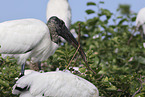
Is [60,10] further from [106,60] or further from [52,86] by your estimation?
[52,86]

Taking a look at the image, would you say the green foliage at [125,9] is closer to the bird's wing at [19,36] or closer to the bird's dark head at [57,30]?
the bird's dark head at [57,30]

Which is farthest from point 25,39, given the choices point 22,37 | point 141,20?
point 141,20

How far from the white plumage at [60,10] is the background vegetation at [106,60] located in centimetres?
38

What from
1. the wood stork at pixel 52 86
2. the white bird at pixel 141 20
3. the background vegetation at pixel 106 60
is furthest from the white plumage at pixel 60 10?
the wood stork at pixel 52 86

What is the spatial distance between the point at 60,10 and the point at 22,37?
1.31m

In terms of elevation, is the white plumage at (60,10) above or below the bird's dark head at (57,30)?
above

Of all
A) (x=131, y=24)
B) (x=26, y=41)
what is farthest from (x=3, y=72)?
(x=131, y=24)

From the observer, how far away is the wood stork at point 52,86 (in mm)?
2734

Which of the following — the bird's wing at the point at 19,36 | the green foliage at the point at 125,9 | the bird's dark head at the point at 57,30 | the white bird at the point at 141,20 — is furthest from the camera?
the green foliage at the point at 125,9

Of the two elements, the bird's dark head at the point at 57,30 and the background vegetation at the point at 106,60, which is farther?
the bird's dark head at the point at 57,30

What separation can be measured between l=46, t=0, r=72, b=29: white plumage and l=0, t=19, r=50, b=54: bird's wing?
1.05 m

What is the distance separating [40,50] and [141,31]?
10.2ft

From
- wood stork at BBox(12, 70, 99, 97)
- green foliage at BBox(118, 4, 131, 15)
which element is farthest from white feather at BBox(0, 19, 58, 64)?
green foliage at BBox(118, 4, 131, 15)

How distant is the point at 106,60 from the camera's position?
5.11m
